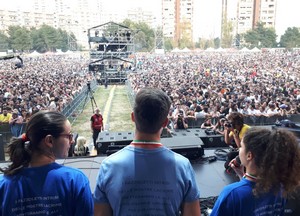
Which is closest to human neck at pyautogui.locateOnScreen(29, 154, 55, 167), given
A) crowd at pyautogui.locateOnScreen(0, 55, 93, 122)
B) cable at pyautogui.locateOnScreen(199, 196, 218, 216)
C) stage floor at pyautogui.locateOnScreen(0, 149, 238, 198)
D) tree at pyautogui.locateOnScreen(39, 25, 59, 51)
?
stage floor at pyautogui.locateOnScreen(0, 149, 238, 198)

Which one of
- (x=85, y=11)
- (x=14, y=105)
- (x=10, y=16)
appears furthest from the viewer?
(x=85, y=11)

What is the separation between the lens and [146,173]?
1525 mm

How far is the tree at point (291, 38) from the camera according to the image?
67.1 m

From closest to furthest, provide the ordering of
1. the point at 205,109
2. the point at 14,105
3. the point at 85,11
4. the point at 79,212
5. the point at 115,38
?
the point at 79,212, the point at 205,109, the point at 14,105, the point at 115,38, the point at 85,11

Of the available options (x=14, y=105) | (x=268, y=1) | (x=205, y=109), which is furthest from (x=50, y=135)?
(x=268, y=1)

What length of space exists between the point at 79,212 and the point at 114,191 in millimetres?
299

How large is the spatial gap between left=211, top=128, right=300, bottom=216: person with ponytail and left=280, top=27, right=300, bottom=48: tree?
73221mm

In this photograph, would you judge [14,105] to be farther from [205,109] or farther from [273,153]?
[273,153]

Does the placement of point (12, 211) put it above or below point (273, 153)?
below

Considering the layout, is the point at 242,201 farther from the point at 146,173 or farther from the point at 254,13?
the point at 254,13

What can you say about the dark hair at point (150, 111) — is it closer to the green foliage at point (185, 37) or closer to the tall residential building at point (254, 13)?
the green foliage at point (185, 37)

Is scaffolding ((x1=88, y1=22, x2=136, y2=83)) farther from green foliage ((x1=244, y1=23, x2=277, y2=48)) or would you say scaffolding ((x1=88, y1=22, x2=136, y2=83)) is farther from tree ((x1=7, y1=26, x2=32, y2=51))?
green foliage ((x1=244, y1=23, x2=277, y2=48))

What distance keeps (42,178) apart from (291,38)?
75246mm

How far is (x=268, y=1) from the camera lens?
360 feet
